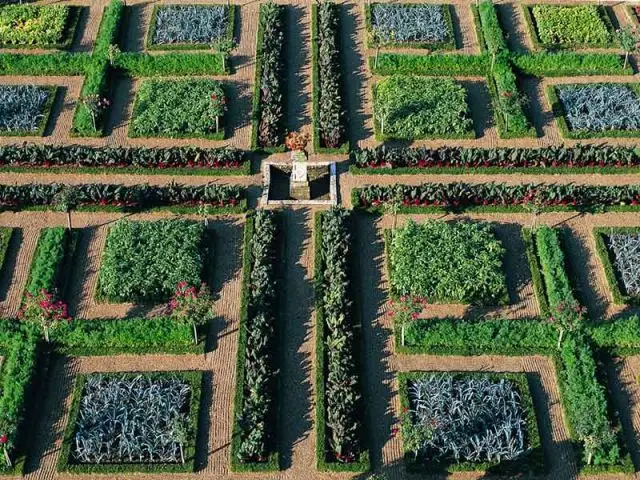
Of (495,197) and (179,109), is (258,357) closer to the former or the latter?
(495,197)

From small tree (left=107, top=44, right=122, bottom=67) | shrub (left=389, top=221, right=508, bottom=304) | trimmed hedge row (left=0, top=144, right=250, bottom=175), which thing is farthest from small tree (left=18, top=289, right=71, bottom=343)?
small tree (left=107, top=44, right=122, bottom=67)

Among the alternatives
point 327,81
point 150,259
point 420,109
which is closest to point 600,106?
point 420,109

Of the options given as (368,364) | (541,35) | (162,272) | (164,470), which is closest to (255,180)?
(162,272)

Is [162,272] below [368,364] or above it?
above

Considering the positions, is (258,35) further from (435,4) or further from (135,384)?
(135,384)

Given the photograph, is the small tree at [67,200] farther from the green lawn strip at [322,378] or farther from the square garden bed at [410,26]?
the square garden bed at [410,26]
